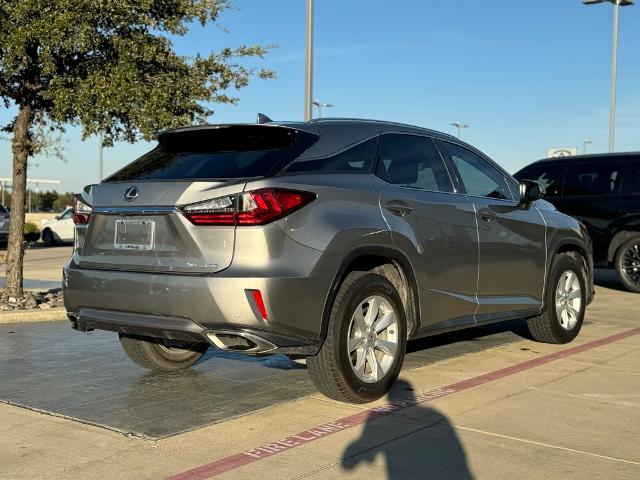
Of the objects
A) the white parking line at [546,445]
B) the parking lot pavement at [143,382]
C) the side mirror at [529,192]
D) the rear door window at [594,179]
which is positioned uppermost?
the rear door window at [594,179]

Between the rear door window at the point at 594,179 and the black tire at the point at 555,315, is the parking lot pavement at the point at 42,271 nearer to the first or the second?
the black tire at the point at 555,315

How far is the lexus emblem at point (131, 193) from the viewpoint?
477 centimetres

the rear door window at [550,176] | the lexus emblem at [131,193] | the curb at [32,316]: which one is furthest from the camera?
the rear door window at [550,176]

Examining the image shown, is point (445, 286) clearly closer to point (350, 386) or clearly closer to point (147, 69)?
point (350, 386)

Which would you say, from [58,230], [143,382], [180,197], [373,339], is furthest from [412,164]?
[58,230]

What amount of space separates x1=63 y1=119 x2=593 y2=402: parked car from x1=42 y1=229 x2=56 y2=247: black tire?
24.4m

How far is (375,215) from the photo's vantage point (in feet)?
16.5

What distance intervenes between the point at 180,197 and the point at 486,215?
2736 mm

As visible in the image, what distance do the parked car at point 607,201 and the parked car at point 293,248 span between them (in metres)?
6.26

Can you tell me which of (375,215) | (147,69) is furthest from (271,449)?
(147,69)

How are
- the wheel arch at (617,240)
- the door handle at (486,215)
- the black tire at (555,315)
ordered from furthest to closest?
the wheel arch at (617,240), the black tire at (555,315), the door handle at (486,215)

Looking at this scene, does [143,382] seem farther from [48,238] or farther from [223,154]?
[48,238]

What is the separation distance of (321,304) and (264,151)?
1016mm

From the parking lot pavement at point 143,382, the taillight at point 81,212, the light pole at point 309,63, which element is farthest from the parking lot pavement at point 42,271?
the taillight at point 81,212
